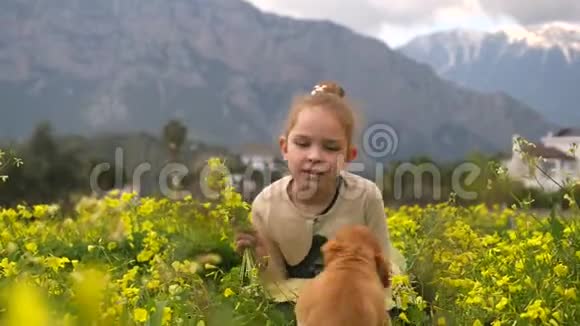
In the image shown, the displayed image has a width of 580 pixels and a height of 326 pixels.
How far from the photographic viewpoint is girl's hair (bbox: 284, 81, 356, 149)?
2912mm

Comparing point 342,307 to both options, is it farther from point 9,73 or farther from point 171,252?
point 9,73

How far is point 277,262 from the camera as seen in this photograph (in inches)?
125

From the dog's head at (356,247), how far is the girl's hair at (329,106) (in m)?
0.89

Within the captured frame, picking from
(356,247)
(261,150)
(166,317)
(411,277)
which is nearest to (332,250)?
(356,247)

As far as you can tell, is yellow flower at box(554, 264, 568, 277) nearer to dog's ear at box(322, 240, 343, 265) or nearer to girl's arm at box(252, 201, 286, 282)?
dog's ear at box(322, 240, 343, 265)

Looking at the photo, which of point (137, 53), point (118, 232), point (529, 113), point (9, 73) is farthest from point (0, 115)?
point (118, 232)

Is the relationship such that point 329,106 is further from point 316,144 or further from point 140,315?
point 140,315

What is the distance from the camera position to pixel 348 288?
5.94ft

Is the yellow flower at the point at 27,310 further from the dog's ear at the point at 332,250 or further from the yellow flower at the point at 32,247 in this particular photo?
the yellow flower at the point at 32,247

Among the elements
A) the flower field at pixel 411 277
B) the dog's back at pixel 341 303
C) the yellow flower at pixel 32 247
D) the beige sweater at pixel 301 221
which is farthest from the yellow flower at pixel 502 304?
the yellow flower at pixel 32 247

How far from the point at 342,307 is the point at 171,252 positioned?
61.6 inches

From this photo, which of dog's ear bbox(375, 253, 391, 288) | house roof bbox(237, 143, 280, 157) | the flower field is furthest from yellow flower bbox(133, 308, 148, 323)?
house roof bbox(237, 143, 280, 157)

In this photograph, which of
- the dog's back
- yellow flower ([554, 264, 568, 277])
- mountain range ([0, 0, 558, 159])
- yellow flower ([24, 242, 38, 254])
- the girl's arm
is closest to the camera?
the dog's back

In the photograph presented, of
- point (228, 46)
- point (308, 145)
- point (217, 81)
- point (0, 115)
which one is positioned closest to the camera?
point (308, 145)
